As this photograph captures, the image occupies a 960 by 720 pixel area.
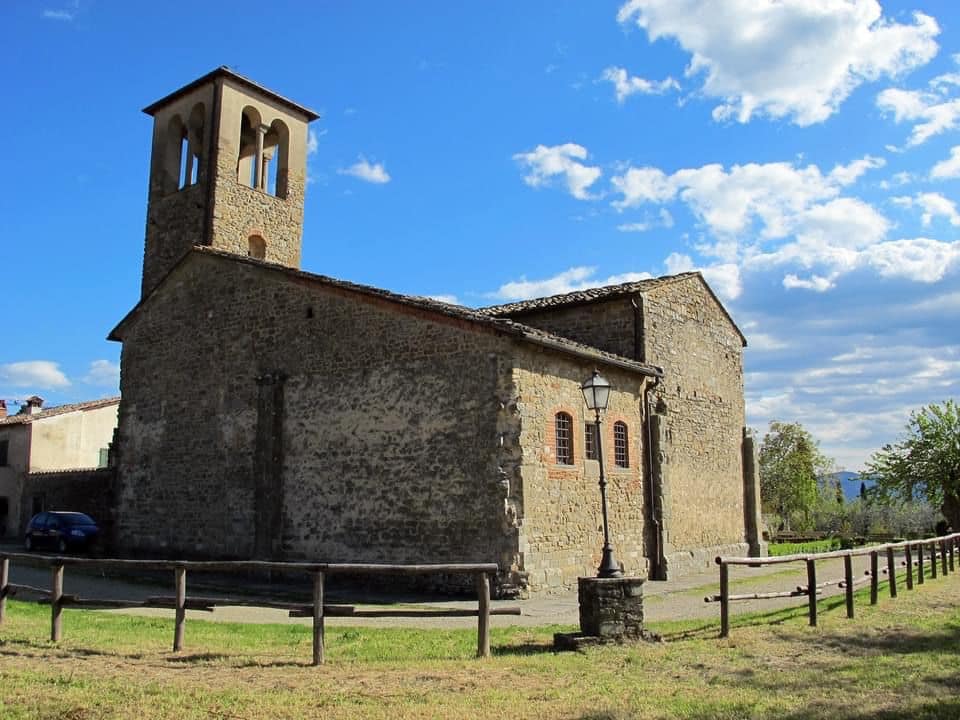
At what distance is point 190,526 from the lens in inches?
756

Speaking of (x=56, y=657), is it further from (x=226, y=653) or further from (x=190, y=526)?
(x=190, y=526)

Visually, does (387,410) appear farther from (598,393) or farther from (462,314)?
(598,393)

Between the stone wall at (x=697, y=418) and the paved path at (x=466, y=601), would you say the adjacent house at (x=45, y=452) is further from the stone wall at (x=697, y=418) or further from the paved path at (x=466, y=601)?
the stone wall at (x=697, y=418)

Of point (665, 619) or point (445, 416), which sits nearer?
point (665, 619)

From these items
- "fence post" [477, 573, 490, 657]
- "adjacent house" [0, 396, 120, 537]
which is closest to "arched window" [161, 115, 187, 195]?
"adjacent house" [0, 396, 120, 537]

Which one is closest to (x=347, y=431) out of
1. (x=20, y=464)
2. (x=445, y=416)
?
(x=445, y=416)

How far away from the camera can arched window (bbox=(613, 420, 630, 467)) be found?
17.8 meters

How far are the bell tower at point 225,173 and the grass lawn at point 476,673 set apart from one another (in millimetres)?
14699

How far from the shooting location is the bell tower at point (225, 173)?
77.3 ft

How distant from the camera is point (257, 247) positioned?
2480 cm

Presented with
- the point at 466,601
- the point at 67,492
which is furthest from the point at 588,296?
the point at 67,492

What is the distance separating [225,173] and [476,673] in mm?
19210

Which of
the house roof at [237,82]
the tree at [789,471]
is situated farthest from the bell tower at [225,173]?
the tree at [789,471]

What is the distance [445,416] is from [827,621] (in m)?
7.44
